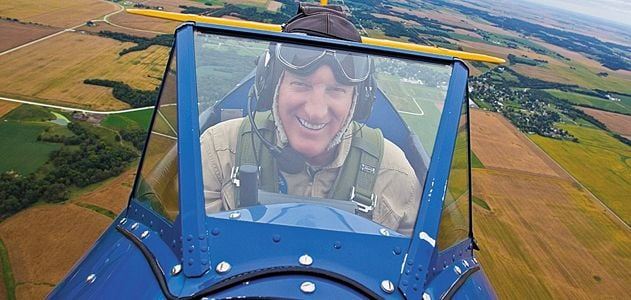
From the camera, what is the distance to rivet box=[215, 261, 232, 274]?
7.41 feet

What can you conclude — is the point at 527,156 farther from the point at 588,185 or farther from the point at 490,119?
the point at 490,119

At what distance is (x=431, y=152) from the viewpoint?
3.25 m

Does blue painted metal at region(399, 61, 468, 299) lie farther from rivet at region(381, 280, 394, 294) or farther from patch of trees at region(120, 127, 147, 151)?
patch of trees at region(120, 127, 147, 151)

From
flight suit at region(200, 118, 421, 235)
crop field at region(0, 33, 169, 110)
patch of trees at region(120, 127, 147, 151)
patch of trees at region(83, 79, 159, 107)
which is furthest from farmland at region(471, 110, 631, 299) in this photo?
crop field at region(0, 33, 169, 110)

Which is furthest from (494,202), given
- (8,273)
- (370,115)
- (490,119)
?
(370,115)

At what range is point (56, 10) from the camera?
71688 millimetres

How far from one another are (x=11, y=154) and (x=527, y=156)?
44116 mm

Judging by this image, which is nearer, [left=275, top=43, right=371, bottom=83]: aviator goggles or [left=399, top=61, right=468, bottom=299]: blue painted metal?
[left=399, top=61, right=468, bottom=299]: blue painted metal

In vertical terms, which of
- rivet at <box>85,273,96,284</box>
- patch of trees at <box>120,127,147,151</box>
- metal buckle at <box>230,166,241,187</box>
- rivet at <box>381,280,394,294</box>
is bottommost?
patch of trees at <box>120,127,147,151</box>

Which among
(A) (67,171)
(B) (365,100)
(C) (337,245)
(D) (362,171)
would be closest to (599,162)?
(A) (67,171)

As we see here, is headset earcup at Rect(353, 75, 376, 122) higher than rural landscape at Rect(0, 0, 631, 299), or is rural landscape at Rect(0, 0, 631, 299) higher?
headset earcup at Rect(353, 75, 376, 122)

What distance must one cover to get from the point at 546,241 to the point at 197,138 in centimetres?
3169

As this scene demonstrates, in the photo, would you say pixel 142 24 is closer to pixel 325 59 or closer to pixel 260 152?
pixel 325 59

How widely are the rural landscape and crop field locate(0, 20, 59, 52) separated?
22cm
